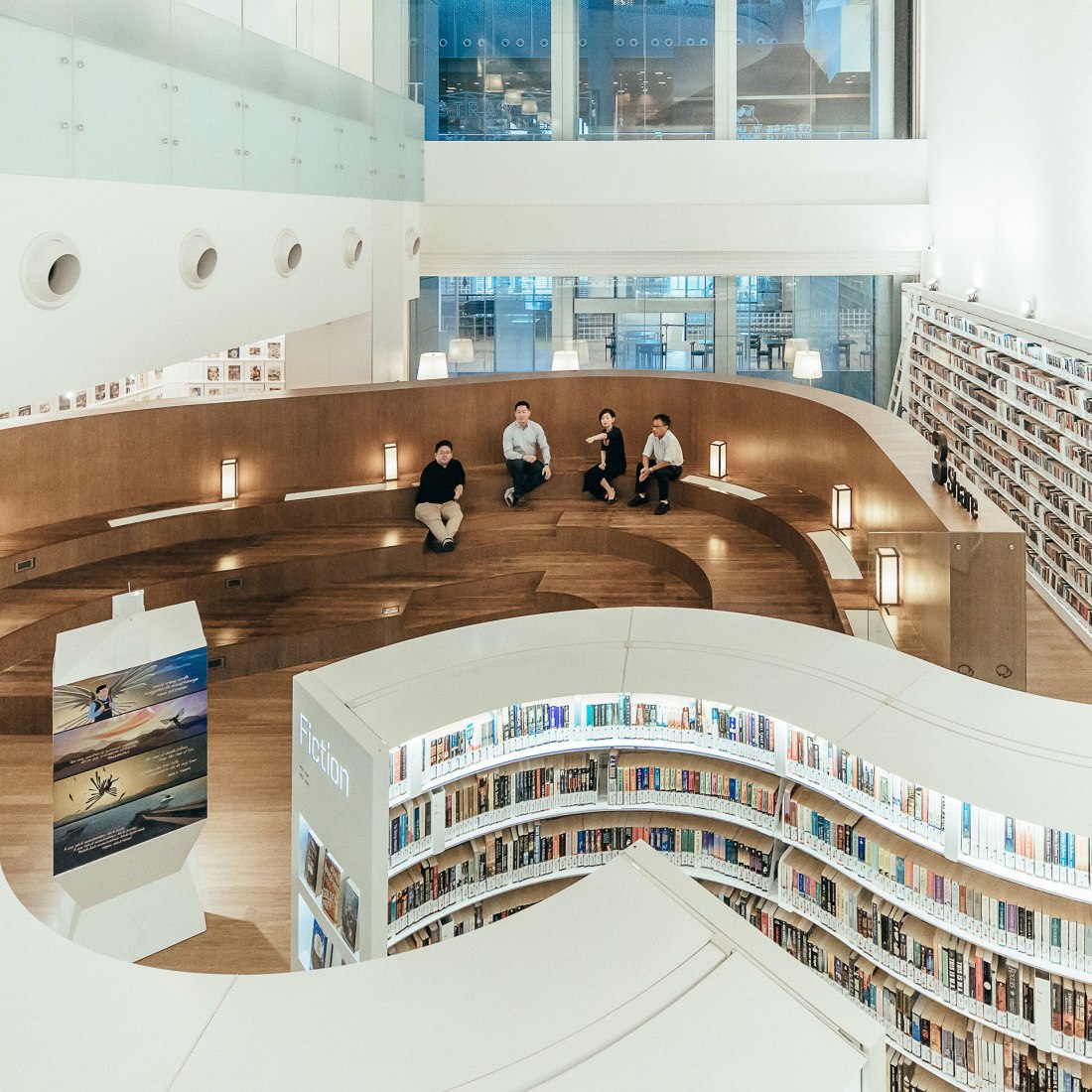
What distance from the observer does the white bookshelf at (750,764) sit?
2.94 metres

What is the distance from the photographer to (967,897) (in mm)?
3018

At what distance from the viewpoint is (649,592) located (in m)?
7.50

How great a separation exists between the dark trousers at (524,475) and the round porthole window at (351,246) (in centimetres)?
231

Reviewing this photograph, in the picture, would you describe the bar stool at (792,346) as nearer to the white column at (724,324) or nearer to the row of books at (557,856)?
the white column at (724,324)

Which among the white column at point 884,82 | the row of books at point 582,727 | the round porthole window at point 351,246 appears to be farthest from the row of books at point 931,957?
the white column at point 884,82

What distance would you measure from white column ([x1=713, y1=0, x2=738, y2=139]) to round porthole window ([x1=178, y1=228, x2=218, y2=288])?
8.78 metres

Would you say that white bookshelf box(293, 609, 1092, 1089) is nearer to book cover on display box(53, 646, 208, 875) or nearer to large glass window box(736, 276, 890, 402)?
book cover on display box(53, 646, 208, 875)

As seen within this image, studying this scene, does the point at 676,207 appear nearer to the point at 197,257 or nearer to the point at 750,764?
the point at 197,257

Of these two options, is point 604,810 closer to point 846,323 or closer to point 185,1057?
point 185,1057

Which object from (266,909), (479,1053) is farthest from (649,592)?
(479,1053)

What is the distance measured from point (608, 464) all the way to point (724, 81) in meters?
7.07

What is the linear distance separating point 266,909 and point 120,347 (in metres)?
2.98

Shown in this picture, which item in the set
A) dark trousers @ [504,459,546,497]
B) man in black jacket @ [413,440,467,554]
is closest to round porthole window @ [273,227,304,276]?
man in black jacket @ [413,440,467,554]

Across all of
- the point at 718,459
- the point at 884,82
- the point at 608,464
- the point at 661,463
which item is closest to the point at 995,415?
the point at 718,459
